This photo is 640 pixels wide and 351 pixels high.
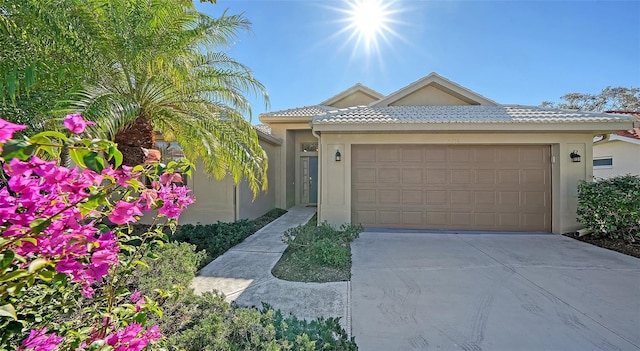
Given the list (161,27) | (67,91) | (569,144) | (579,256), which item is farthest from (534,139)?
(67,91)

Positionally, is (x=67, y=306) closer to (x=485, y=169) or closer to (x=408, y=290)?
(x=408, y=290)

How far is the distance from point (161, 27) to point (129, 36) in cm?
55

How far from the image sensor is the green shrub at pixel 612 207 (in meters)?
6.62

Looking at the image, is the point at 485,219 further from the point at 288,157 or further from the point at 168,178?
the point at 168,178

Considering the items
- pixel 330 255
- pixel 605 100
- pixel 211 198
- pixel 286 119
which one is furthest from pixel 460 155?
pixel 605 100

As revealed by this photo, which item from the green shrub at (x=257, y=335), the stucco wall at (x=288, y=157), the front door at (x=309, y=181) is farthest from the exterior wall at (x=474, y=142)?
the front door at (x=309, y=181)

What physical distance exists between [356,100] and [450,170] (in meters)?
8.30

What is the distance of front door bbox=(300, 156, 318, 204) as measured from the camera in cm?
1439

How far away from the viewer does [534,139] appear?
8062mm

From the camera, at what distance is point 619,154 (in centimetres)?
1291

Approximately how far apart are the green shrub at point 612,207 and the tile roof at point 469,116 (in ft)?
5.80

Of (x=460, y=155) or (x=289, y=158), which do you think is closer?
(x=460, y=155)

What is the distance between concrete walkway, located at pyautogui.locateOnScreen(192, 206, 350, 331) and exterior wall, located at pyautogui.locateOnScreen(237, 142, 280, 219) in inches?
76.5

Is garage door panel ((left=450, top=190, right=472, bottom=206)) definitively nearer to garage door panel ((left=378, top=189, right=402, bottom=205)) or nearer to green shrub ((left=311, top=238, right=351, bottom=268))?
garage door panel ((left=378, top=189, right=402, bottom=205))
